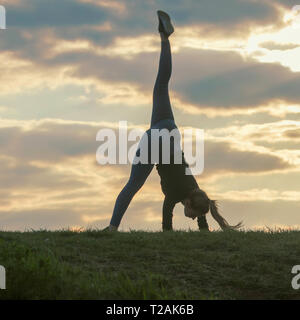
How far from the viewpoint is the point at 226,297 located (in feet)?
38.6

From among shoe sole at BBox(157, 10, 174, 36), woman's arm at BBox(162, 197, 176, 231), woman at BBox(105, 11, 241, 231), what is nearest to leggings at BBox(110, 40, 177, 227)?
woman at BBox(105, 11, 241, 231)

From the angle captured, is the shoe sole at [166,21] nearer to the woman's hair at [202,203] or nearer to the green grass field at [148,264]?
the woman's hair at [202,203]

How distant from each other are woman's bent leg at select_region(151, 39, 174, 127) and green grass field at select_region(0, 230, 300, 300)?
10.0 ft

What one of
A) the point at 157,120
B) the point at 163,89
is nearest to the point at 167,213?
the point at 157,120

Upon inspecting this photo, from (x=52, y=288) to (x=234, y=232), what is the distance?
19.6 feet

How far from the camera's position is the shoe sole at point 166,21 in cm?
1593

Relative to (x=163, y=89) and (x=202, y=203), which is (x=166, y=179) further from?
Answer: (x=163, y=89)

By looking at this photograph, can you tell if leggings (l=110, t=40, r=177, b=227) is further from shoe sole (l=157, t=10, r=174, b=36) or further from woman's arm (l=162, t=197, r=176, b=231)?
woman's arm (l=162, t=197, r=176, b=231)

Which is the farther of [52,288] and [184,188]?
[184,188]

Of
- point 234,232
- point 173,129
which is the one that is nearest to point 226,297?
point 234,232

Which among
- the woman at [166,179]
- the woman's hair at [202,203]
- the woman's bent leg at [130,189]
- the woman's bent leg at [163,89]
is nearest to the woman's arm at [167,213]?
the woman at [166,179]

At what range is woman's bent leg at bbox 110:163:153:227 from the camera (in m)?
16.1

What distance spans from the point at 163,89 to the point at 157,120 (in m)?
0.81
